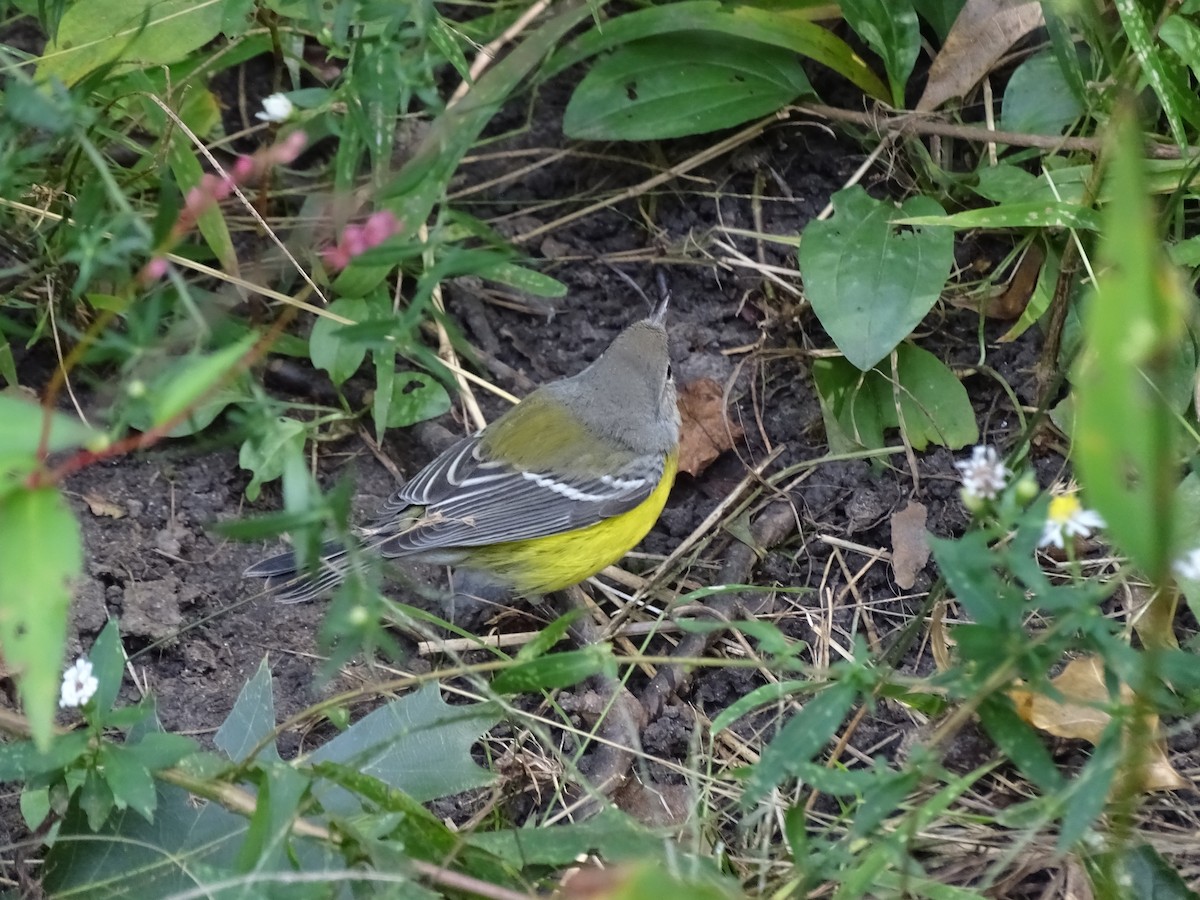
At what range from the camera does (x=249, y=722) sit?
7.06 feet

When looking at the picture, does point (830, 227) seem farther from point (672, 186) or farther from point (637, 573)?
point (637, 573)

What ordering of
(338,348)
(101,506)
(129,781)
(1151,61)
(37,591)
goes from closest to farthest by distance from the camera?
(37,591) < (129,781) < (1151,61) < (101,506) < (338,348)

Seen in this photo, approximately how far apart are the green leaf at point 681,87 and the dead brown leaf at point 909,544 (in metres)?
1.26

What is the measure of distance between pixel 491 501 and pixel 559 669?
1484mm

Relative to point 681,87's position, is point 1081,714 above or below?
below

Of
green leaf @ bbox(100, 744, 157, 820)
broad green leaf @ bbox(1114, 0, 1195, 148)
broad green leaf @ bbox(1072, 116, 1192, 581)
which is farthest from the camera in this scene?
broad green leaf @ bbox(1114, 0, 1195, 148)

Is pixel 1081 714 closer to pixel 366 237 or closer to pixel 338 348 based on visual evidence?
pixel 366 237

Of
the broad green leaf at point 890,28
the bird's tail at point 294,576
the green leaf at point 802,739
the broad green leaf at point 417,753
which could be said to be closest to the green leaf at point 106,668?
the broad green leaf at point 417,753

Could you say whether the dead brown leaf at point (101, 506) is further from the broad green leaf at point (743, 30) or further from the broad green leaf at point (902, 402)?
the broad green leaf at point (902, 402)

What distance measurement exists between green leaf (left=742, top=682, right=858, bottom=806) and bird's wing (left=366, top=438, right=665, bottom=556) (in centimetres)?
151

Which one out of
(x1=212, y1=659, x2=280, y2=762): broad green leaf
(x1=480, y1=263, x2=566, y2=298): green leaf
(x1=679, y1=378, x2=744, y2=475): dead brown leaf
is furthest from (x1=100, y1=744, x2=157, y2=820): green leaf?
(x1=679, y1=378, x2=744, y2=475): dead brown leaf

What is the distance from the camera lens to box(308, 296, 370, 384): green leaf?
312 cm

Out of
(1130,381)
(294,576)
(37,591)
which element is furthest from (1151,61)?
(37,591)

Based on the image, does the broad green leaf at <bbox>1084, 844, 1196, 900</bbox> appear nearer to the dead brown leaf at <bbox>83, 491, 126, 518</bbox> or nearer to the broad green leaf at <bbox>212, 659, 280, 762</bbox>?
the broad green leaf at <bbox>212, 659, 280, 762</bbox>
